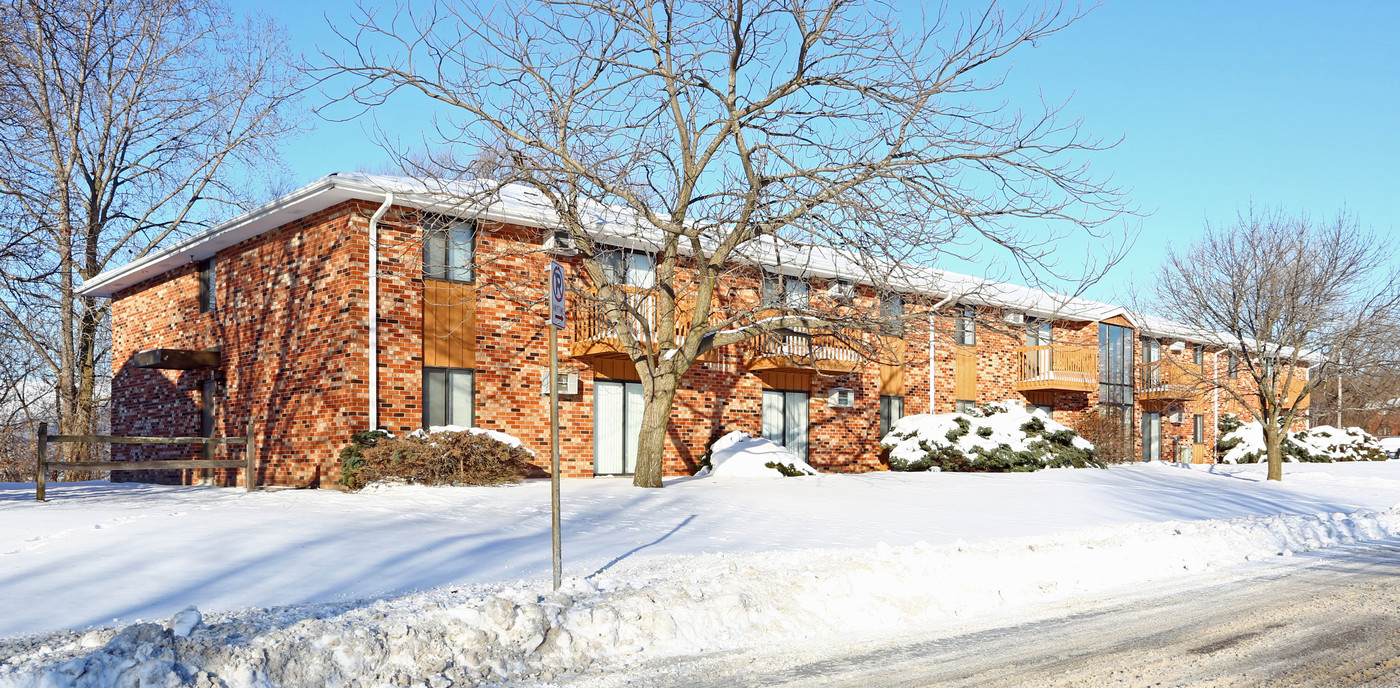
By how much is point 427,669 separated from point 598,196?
9595 millimetres

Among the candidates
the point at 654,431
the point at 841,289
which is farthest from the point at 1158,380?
the point at 654,431

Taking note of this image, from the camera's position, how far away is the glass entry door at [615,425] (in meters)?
20.0

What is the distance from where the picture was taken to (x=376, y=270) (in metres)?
17.0

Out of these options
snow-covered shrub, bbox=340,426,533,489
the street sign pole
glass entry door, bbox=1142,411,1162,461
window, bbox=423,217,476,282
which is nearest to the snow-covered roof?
window, bbox=423,217,476,282

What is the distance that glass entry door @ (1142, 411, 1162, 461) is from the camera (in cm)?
3578

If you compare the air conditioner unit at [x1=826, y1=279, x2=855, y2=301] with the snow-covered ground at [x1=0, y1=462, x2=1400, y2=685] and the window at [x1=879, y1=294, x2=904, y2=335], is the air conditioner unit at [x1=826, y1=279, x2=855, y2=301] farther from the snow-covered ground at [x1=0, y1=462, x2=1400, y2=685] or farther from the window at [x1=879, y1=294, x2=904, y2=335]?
the snow-covered ground at [x1=0, y1=462, x2=1400, y2=685]

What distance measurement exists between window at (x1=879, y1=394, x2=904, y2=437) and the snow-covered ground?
9.85 meters

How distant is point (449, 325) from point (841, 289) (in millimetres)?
7545

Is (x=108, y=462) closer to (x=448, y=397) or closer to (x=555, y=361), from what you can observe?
(x=448, y=397)

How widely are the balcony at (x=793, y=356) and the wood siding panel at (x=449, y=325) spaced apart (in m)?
6.59

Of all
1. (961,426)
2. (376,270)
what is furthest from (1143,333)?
(376,270)

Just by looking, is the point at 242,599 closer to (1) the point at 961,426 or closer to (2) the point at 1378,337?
(1) the point at 961,426

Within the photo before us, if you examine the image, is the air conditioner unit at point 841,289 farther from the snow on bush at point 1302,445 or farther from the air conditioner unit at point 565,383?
the snow on bush at point 1302,445

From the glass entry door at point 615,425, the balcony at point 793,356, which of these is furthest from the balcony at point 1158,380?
the glass entry door at point 615,425
